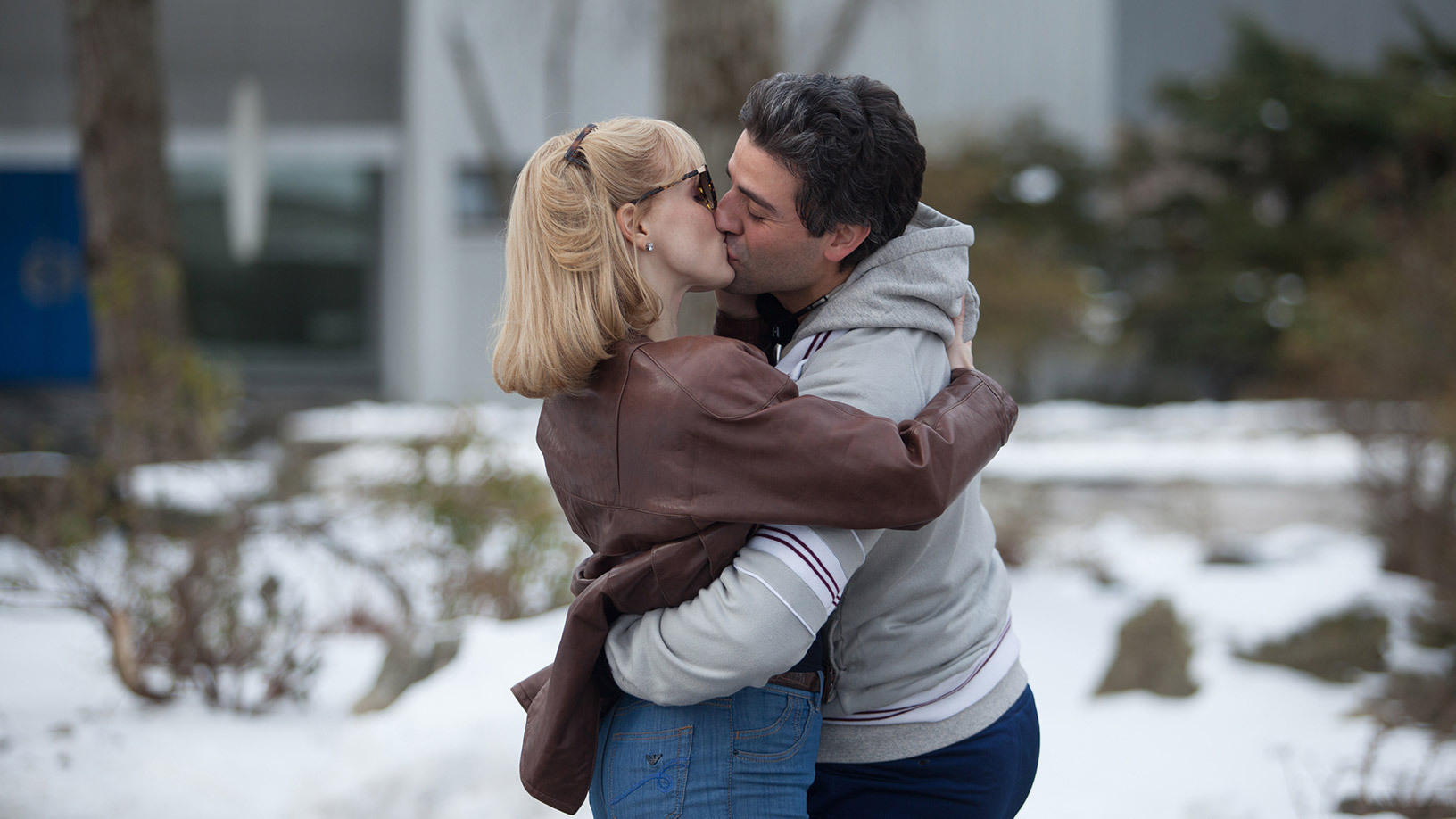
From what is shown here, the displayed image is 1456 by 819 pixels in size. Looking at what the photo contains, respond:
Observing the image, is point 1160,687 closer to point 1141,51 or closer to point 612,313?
point 612,313

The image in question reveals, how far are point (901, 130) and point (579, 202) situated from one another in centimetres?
45

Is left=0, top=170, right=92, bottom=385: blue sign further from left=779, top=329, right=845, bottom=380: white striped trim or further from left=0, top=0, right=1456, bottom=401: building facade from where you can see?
left=779, top=329, right=845, bottom=380: white striped trim

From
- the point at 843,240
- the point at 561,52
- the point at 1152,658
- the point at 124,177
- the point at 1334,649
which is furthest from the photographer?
the point at 561,52

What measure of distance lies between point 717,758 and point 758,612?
247 mm

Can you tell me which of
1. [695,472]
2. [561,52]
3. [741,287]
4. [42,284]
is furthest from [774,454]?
[42,284]

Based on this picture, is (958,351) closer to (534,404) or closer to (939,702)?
(939,702)

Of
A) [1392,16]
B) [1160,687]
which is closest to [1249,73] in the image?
[1392,16]

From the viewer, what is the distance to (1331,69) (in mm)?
18109

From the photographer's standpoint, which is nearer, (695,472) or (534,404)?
(695,472)

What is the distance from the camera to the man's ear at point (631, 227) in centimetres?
157

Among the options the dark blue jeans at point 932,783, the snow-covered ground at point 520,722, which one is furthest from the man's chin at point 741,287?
the snow-covered ground at point 520,722

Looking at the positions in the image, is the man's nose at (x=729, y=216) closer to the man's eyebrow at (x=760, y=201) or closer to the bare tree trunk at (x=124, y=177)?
the man's eyebrow at (x=760, y=201)

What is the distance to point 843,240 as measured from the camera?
5.28 feet

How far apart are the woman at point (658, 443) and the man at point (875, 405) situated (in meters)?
0.06
